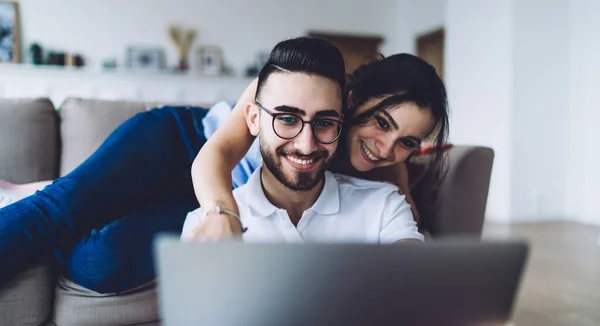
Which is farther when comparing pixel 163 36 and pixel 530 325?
pixel 163 36

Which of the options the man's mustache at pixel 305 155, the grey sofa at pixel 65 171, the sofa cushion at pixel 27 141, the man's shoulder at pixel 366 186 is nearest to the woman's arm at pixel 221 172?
the man's mustache at pixel 305 155

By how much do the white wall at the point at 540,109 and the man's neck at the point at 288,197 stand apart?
3706mm

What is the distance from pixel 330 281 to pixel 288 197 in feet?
2.08

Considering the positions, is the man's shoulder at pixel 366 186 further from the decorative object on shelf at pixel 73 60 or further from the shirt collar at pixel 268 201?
the decorative object on shelf at pixel 73 60

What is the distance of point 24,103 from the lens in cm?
191

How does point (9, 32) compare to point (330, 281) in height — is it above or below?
above

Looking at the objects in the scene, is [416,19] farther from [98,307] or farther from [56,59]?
[98,307]

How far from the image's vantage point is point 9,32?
525 cm

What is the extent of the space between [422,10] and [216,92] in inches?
113

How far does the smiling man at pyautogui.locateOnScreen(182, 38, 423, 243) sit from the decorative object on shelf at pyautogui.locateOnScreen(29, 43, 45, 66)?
5.17m

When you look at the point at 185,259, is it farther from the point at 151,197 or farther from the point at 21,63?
the point at 21,63

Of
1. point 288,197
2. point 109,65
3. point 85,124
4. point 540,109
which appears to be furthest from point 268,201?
point 109,65

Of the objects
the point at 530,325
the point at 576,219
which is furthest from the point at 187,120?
the point at 576,219

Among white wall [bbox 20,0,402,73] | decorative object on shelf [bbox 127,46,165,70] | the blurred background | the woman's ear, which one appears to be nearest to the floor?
the blurred background
